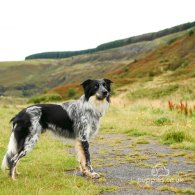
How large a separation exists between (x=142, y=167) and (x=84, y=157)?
1581 millimetres

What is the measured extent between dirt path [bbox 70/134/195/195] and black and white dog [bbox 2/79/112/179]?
33.7 inches

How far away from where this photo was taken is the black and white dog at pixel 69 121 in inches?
382

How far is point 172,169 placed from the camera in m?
10.3

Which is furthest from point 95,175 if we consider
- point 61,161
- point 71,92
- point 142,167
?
point 71,92

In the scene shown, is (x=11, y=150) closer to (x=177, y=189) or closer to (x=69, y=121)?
(x=69, y=121)

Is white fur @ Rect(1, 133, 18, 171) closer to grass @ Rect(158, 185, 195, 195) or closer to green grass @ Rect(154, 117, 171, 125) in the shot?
grass @ Rect(158, 185, 195, 195)

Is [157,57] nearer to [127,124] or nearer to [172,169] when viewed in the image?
[127,124]

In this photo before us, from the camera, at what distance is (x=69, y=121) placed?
10.2 m

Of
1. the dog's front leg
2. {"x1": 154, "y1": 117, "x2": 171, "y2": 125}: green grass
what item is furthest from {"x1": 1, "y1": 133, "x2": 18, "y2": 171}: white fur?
{"x1": 154, "y1": 117, "x2": 171, "y2": 125}: green grass

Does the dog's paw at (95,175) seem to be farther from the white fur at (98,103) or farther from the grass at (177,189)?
the grass at (177,189)

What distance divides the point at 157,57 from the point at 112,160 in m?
62.3

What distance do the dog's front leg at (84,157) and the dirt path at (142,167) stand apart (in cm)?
39

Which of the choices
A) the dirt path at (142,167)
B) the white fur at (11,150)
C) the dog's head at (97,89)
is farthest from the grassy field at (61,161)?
the dog's head at (97,89)

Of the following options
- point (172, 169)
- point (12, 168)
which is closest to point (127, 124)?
point (172, 169)
